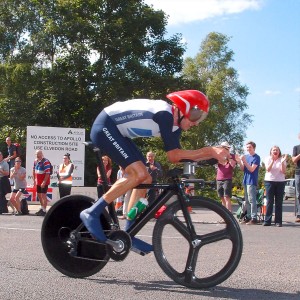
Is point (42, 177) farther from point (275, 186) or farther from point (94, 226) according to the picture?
point (94, 226)

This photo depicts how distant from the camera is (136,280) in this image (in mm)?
5941

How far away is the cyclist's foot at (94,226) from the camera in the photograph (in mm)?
5516

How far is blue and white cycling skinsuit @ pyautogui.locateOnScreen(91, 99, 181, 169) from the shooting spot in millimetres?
5320

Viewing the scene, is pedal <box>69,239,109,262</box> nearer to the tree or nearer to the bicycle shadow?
the bicycle shadow

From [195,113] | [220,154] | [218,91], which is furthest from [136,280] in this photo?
[218,91]

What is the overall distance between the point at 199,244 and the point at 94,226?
3.21 ft

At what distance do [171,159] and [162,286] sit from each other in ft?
4.10

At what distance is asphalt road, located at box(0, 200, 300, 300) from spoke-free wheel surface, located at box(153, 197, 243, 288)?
15cm

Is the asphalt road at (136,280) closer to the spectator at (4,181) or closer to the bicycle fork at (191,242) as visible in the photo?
the bicycle fork at (191,242)

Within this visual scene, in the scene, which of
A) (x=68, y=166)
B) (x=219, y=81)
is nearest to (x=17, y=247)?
(x=68, y=166)

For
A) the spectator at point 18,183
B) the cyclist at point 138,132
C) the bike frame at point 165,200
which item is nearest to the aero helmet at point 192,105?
the cyclist at point 138,132

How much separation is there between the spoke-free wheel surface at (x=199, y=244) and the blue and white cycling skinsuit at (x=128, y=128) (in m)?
0.62

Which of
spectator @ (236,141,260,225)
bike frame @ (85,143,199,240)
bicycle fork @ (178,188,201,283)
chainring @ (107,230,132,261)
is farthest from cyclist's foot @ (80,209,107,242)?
spectator @ (236,141,260,225)

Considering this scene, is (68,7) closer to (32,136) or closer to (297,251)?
(32,136)
